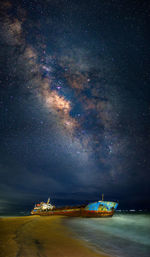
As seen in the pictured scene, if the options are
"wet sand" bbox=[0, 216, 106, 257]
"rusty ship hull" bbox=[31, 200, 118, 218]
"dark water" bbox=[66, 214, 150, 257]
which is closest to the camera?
"wet sand" bbox=[0, 216, 106, 257]

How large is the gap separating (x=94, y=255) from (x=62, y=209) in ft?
142

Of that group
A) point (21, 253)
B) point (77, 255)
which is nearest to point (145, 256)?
point (77, 255)

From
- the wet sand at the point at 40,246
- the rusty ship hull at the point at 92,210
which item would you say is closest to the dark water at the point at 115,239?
the wet sand at the point at 40,246

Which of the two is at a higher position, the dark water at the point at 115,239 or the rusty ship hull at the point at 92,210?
the dark water at the point at 115,239

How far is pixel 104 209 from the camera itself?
43.0m

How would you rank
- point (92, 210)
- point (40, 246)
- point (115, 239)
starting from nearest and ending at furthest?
1. point (40, 246)
2. point (115, 239)
3. point (92, 210)

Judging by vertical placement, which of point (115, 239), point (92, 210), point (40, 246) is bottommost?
point (92, 210)

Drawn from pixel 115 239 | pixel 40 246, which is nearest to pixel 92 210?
pixel 115 239

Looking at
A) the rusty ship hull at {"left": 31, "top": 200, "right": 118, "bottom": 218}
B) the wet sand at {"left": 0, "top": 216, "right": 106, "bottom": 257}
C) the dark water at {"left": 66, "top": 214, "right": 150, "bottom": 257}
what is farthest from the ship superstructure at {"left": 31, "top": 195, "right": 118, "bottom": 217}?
the wet sand at {"left": 0, "top": 216, "right": 106, "bottom": 257}

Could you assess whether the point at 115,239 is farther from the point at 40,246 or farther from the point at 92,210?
the point at 92,210

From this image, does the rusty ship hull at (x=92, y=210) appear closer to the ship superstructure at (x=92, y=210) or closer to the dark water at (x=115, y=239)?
the ship superstructure at (x=92, y=210)

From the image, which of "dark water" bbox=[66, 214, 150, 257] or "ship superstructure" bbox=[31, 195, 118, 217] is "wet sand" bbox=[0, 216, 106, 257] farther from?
"ship superstructure" bbox=[31, 195, 118, 217]

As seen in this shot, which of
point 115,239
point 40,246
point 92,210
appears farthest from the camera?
point 92,210

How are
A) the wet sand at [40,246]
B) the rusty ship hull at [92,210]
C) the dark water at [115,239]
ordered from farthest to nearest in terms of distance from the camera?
the rusty ship hull at [92,210]
the dark water at [115,239]
the wet sand at [40,246]
